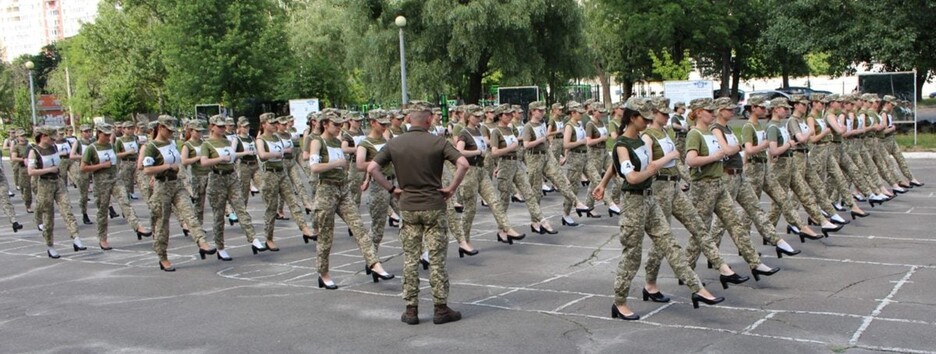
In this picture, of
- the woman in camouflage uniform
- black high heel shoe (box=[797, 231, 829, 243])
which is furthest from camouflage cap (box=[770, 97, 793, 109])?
the woman in camouflage uniform

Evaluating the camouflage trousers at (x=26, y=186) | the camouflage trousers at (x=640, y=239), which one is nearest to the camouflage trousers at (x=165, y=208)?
the camouflage trousers at (x=640, y=239)

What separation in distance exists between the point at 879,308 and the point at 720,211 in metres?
1.76

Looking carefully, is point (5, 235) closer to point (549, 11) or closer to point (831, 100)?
point (831, 100)

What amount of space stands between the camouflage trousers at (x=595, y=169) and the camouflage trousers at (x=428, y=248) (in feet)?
23.4

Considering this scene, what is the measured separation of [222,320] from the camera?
854 centimetres

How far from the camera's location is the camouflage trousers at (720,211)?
898 centimetres

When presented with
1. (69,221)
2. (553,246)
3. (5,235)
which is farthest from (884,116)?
(5,235)

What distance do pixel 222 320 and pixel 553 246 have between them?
5.03 metres

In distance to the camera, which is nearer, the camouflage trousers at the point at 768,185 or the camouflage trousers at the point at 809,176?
the camouflage trousers at the point at 768,185

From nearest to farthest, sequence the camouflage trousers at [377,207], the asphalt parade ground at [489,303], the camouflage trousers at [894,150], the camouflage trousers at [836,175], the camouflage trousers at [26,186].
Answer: the asphalt parade ground at [489,303], the camouflage trousers at [377,207], the camouflage trousers at [836,175], the camouflage trousers at [894,150], the camouflage trousers at [26,186]

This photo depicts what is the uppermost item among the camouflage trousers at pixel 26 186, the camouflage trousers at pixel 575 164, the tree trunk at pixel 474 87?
the tree trunk at pixel 474 87

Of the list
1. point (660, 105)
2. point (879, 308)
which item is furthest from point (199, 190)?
point (879, 308)

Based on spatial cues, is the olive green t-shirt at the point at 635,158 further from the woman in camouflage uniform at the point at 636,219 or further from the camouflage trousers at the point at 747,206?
the camouflage trousers at the point at 747,206

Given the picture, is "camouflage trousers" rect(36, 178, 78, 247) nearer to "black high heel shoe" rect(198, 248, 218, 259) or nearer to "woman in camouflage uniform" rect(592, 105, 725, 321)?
"black high heel shoe" rect(198, 248, 218, 259)
